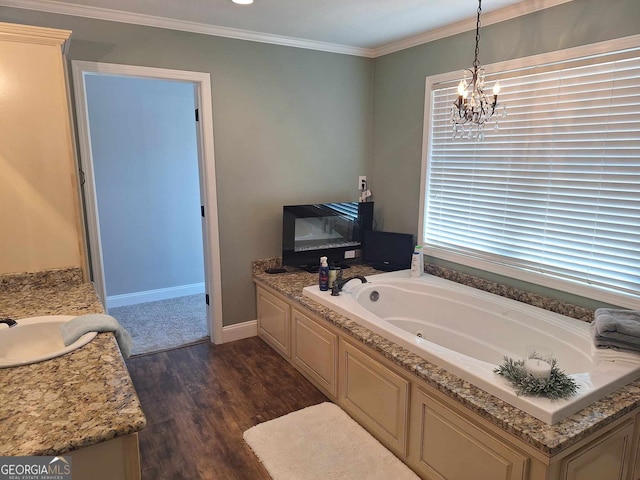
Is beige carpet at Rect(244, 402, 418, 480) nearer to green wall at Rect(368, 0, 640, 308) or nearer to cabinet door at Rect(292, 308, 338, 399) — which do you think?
cabinet door at Rect(292, 308, 338, 399)

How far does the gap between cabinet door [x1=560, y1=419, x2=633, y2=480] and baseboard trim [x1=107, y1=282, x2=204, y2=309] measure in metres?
4.23

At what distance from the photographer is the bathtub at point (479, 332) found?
1818mm

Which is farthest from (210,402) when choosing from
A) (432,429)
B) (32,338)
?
(432,429)

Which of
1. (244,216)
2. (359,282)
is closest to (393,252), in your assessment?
(359,282)

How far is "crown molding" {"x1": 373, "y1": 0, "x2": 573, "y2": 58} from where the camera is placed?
2623mm

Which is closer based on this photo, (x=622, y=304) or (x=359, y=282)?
(x=622, y=304)

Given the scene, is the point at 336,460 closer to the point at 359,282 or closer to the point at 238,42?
the point at 359,282

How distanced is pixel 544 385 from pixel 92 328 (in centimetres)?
183

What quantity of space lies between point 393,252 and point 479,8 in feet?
6.33

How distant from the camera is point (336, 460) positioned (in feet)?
7.36

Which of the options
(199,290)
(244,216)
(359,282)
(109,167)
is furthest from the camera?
(199,290)

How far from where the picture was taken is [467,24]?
3043 mm

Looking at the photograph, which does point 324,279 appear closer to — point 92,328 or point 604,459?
point 92,328

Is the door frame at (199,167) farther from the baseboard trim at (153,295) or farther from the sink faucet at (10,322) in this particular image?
the baseboard trim at (153,295)
